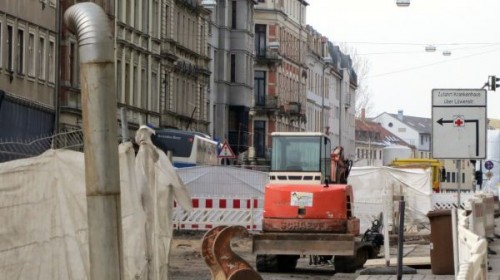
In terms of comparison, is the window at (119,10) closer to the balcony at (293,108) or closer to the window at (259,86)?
the window at (259,86)

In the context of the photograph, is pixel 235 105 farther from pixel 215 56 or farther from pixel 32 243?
pixel 32 243

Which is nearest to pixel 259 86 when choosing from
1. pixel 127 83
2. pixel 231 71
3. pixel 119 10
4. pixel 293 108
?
pixel 293 108

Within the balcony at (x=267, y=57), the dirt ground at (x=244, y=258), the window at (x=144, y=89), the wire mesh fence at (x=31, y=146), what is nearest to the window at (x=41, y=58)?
the wire mesh fence at (x=31, y=146)

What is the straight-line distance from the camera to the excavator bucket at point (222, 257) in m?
20.0

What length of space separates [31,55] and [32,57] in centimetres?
12

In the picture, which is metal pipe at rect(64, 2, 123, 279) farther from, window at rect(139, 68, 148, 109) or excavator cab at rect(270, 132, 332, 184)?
window at rect(139, 68, 148, 109)

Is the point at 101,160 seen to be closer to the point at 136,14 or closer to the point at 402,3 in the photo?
the point at 402,3

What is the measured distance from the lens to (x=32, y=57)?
51656 mm

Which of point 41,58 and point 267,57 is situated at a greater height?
point 267,57

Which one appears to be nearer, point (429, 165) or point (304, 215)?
point (304, 215)

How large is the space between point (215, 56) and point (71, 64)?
34.8m

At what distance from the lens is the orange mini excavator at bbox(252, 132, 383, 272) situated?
1107 inches

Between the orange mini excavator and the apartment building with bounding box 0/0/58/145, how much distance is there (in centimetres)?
1244

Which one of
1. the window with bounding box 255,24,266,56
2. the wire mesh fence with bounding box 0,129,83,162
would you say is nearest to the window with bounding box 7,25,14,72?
the wire mesh fence with bounding box 0,129,83,162
